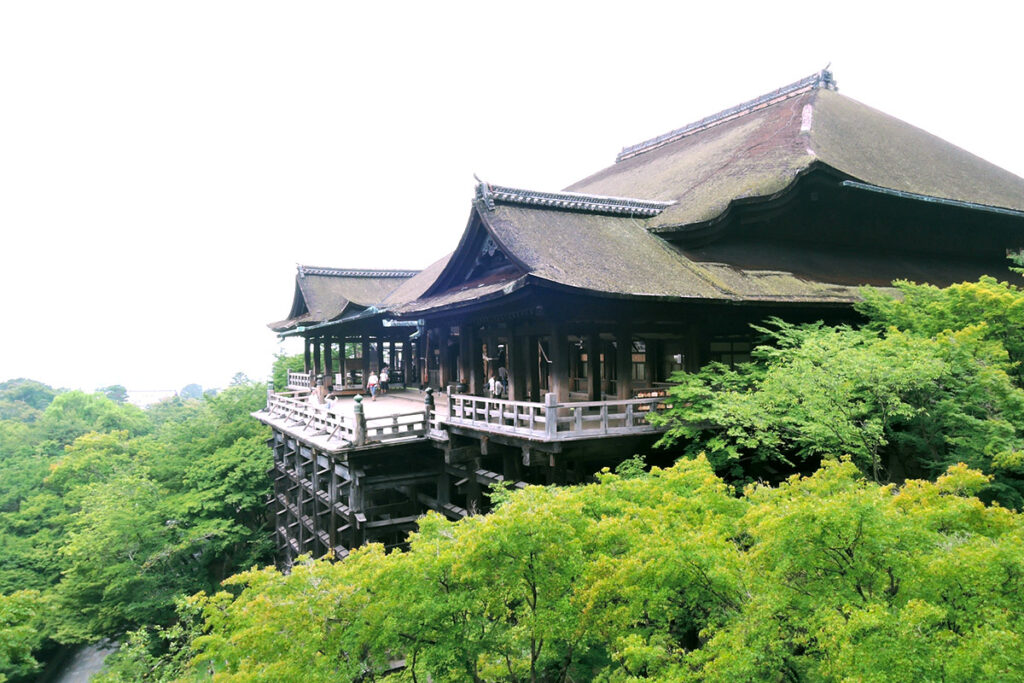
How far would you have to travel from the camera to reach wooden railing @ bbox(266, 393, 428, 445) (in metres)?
15.2

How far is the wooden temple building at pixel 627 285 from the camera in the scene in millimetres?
12883

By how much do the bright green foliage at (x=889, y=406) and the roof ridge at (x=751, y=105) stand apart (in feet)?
55.8

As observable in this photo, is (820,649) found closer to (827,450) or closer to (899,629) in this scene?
(899,629)

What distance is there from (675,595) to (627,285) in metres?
7.51

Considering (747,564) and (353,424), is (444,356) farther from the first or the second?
(747,564)

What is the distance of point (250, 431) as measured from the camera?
29.1m

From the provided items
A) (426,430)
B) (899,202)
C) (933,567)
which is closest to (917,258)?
(899,202)

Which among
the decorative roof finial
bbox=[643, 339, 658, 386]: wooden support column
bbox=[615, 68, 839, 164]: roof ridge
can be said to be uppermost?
bbox=[615, 68, 839, 164]: roof ridge

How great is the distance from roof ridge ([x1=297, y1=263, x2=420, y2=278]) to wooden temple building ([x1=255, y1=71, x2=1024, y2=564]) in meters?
11.2

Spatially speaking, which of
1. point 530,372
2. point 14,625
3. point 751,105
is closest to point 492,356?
point 530,372

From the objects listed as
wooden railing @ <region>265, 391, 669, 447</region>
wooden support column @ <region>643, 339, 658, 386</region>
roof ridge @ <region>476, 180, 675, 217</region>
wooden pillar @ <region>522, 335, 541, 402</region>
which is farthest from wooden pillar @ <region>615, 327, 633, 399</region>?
roof ridge @ <region>476, 180, 675, 217</region>

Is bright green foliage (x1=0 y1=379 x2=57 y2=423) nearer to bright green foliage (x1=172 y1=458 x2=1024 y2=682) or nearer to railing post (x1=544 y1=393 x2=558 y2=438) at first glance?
railing post (x1=544 y1=393 x2=558 y2=438)

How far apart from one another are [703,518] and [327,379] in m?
26.0

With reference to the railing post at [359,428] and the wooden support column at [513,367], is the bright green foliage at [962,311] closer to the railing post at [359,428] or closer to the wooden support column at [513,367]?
the wooden support column at [513,367]
